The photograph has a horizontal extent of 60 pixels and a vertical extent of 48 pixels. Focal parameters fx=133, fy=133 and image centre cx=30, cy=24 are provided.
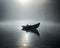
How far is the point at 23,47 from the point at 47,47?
0.54 m

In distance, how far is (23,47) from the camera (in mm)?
2941

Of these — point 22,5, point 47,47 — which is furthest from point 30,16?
point 47,47

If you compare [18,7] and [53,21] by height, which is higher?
[18,7]

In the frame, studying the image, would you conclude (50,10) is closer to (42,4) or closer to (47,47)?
(42,4)

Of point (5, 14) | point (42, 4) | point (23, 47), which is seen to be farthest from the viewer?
point (5, 14)

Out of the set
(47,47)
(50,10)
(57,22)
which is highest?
(50,10)

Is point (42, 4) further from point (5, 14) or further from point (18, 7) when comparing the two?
point (5, 14)

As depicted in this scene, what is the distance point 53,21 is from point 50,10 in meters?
1.14

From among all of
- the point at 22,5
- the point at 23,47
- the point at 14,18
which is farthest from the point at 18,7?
the point at 23,47

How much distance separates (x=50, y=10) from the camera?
10.7 meters

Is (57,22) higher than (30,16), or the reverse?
(30,16)

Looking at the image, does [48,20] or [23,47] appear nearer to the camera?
[23,47]

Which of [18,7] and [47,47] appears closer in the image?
[47,47]

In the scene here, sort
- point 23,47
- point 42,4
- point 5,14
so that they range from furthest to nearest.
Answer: point 5,14 → point 42,4 → point 23,47
